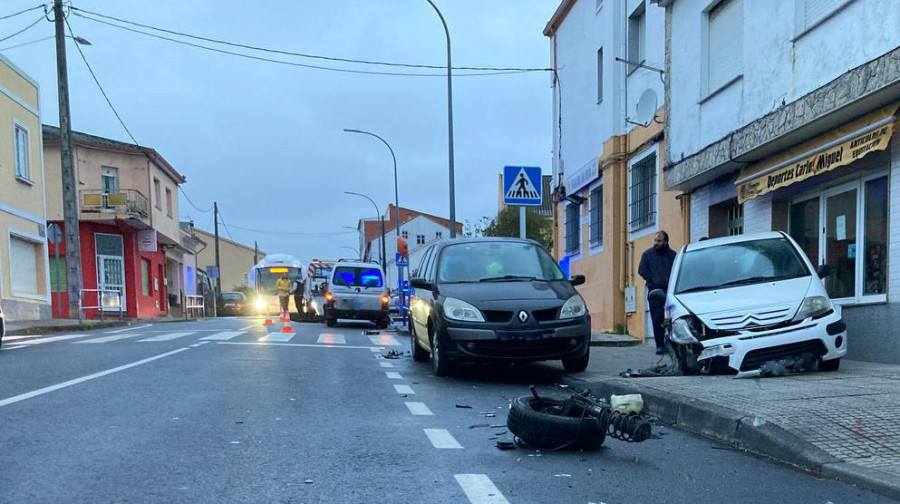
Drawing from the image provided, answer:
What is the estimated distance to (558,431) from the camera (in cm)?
457

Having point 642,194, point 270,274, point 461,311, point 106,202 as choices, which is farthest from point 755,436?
point 270,274

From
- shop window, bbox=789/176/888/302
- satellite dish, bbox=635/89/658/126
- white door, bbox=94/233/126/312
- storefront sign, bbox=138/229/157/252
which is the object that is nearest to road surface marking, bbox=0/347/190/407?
shop window, bbox=789/176/888/302

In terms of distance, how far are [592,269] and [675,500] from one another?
47.5 ft

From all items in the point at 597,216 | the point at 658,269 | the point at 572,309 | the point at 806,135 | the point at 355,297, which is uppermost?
the point at 806,135

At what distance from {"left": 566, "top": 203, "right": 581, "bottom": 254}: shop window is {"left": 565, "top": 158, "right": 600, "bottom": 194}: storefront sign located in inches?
22.2

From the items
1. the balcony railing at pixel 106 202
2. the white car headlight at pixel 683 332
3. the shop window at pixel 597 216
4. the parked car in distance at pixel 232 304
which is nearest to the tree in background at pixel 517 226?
the parked car in distance at pixel 232 304

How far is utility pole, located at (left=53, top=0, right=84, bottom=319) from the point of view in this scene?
69.0 ft

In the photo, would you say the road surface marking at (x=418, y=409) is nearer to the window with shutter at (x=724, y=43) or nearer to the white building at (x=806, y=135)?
the white building at (x=806, y=135)

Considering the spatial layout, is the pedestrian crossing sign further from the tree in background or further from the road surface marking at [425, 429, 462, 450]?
the tree in background

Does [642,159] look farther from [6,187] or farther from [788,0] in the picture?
[6,187]

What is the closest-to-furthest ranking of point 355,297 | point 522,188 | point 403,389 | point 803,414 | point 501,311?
point 803,414
point 403,389
point 501,311
point 522,188
point 355,297

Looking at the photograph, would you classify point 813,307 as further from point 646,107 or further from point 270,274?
point 270,274

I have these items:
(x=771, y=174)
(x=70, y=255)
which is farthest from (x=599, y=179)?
(x=70, y=255)

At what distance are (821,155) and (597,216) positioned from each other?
29.8ft
